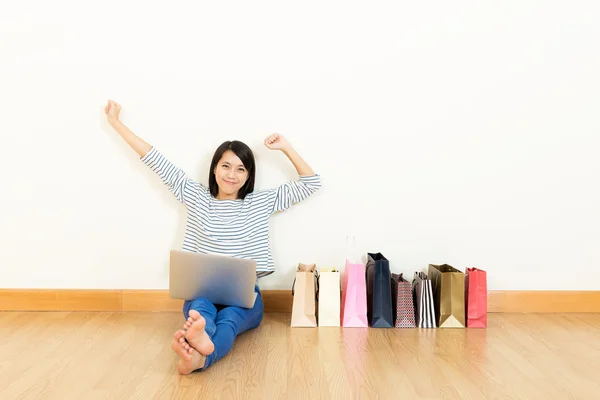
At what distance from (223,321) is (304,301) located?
0.43 meters

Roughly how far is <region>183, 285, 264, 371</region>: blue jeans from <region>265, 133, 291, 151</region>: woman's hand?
22.9 inches

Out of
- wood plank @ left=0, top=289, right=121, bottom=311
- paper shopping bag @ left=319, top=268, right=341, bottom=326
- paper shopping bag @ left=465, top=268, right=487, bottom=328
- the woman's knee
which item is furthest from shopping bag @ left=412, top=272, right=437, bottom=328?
wood plank @ left=0, top=289, right=121, bottom=311

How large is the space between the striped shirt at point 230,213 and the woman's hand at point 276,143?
0.46 feet

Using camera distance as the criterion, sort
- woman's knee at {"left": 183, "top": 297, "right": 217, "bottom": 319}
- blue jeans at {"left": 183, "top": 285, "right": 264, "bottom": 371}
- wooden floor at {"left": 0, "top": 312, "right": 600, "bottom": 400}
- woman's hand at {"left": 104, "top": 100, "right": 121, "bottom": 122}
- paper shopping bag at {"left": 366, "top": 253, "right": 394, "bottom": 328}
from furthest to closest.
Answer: woman's hand at {"left": 104, "top": 100, "right": 121, "bottom": 122}, paper shopping bag at {"left": 366, "top": 253, "right": 394, "bottom": 328}, woman's knee at {"left": 183, "top": 297, "right": 217, "bottom": 319}, blue jeans at {"left": 183, "top": 285, "right": 264, "bottom": 371}, wooden floor at {"left": 0, "top": 312, "right": 600, "bottom": 400}

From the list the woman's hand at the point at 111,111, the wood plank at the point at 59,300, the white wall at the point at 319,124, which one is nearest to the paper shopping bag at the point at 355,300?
the white wall at the point at 319,124

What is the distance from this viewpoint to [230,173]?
244 cm

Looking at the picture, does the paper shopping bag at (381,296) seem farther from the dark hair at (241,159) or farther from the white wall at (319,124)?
the dark hair at (241,159)

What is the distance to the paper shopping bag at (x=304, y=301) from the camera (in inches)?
94.4

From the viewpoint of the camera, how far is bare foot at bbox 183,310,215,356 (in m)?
1.75

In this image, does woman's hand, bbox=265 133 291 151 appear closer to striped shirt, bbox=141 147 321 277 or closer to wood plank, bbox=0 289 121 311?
striped shirt, bbox=141 147 321 277

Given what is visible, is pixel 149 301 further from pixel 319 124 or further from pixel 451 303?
pixel 451 303

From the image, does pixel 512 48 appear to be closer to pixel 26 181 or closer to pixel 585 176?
pixel 585 176

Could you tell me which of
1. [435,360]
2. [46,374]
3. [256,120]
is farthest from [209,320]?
[256,120]

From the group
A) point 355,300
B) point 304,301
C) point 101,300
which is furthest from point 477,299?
point 101,300
